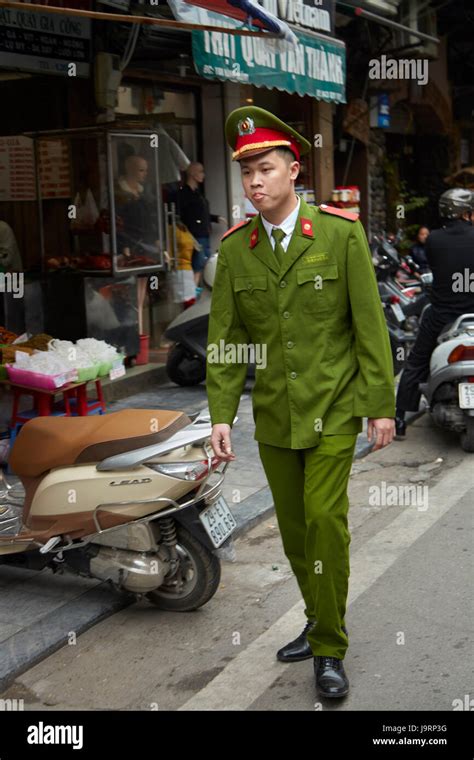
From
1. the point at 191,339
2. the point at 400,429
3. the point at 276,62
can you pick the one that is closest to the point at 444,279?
the point at 400,429

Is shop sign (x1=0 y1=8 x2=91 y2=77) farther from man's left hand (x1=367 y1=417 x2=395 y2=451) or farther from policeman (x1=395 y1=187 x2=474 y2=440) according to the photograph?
man's left hand (x1=367 y1=417 x2=395 y2=451)

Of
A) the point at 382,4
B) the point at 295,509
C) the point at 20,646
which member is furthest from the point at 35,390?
the point at 382,4

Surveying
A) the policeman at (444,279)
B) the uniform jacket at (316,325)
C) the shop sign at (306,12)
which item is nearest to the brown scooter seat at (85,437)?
the uniform jacket at (316,325)

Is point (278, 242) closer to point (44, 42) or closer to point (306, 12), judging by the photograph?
point (44, 42)

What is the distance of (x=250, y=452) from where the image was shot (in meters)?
7.45

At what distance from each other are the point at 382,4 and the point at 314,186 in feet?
8.31

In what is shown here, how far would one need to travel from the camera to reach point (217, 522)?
15.2ft

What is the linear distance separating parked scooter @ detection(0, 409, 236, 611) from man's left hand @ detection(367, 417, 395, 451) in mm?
868

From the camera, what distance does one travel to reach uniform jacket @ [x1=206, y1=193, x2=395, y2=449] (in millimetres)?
3695

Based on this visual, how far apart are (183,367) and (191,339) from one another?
1.65ft

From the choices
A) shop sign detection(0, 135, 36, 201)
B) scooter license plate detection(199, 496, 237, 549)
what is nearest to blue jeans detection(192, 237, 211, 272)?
shop sign detection(0, 135, 36, 201)

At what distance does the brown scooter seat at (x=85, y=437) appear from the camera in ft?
14.9

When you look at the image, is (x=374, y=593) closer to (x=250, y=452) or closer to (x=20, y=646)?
(x=20, y=646)

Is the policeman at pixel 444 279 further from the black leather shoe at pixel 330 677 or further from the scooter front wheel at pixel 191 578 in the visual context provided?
the black leather shoe at pixel 330 677
